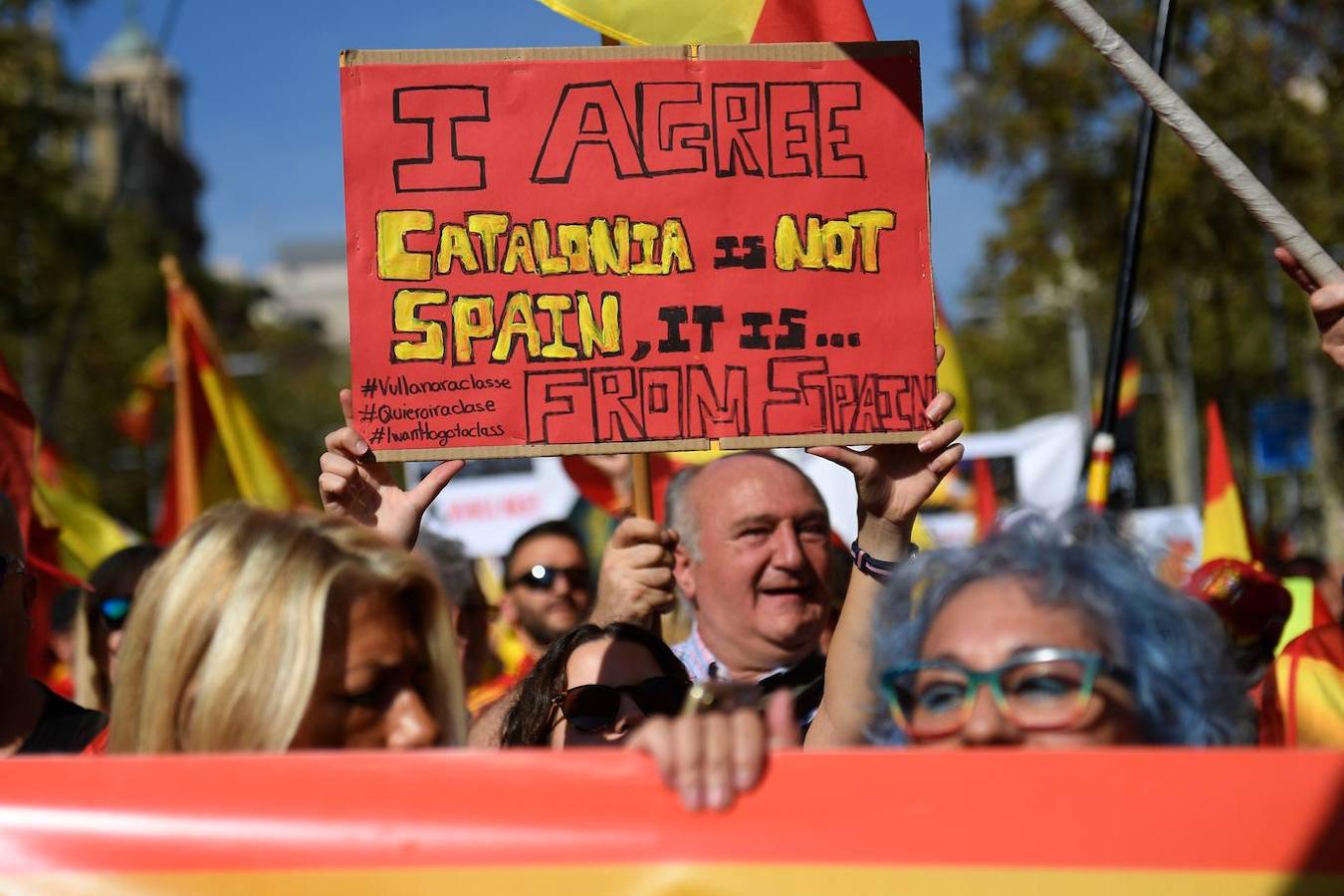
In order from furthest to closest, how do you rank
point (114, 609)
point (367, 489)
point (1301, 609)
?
point (1301, 609) < point (114, 609) < point (367, 489)

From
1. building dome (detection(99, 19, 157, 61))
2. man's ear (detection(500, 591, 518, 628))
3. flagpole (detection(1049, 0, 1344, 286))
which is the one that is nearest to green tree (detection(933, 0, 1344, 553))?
man's ear (detection(500, 591, 518, 628))

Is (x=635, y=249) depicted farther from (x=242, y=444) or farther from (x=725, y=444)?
(x=242, y=444)

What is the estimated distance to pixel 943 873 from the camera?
2.01 meters

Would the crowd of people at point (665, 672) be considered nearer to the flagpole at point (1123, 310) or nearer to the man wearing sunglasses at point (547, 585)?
the flagpole at point (1123, 310)

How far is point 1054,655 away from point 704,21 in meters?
1.61

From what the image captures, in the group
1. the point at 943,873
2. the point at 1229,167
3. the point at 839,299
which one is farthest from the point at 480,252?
the point at 943,873

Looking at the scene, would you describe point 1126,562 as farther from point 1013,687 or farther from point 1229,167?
point 1229,167

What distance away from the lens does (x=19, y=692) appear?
3188mm

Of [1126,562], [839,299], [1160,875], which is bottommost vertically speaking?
[1160,875]

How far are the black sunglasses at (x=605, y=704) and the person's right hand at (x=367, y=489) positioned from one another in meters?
0.41

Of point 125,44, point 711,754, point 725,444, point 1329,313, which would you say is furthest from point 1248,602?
point 125,44

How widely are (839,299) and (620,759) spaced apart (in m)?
1.21

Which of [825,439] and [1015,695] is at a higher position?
[825,439]

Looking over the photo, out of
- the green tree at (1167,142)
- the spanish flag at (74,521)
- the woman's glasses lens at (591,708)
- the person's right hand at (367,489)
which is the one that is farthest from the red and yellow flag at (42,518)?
the green tree at (1167,142)
